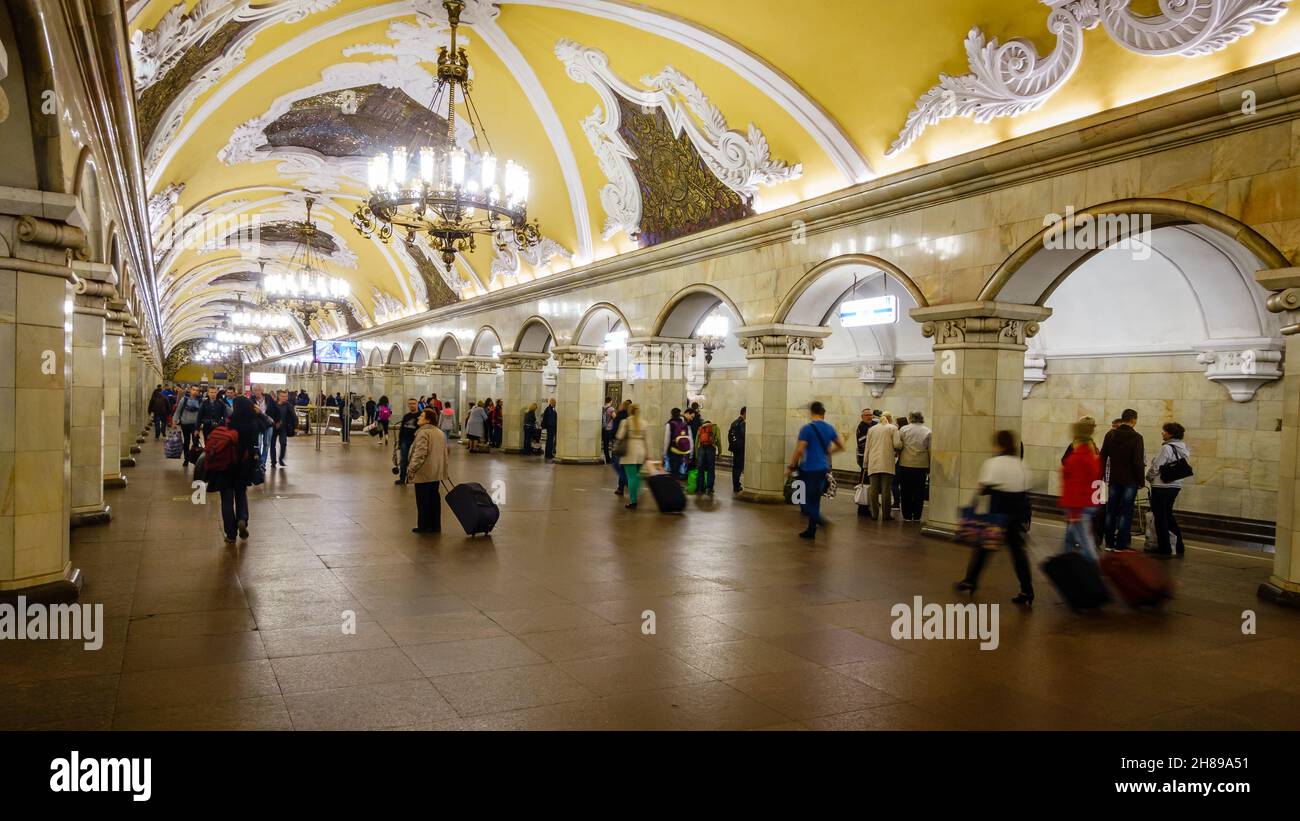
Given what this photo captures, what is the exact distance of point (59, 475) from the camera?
539 cm

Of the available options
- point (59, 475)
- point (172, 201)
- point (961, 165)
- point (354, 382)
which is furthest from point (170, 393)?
point (961, 165)

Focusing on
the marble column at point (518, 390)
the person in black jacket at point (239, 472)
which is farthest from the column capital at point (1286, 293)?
the marble column at point (518, 390)

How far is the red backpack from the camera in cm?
751

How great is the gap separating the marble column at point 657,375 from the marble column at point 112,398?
801cm

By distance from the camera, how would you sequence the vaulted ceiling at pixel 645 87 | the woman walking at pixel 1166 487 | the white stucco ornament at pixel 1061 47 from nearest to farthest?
the white stucco ornament at pixel 1061 47, the vaulted ceiling at pixel 645 87, the woman walking at pixel 1166 487

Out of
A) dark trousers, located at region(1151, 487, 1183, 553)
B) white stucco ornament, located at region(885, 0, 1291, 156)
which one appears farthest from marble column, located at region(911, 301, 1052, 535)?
white stucco ornament, located at region(885, 0, 1291, 156)

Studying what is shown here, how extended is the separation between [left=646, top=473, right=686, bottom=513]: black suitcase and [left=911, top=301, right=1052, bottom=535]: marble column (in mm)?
3035

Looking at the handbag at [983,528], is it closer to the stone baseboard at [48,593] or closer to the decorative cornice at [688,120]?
the stone baseboard at [48,593]

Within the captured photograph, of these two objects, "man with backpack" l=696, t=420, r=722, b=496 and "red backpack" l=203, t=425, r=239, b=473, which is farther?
"man with backpack" l=696, t=420, r=722, b=496

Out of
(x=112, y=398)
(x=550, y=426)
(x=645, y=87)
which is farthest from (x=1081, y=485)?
(x=550, y=426)

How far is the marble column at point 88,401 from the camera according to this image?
315 inches

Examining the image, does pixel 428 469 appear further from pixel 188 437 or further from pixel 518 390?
pixel 518 390

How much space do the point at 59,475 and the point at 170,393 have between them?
27117mm

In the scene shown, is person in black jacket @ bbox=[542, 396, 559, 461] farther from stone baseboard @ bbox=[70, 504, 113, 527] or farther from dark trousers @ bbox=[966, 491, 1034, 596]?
dark trousers @ bbox=[966, 491, 1034, 596]
